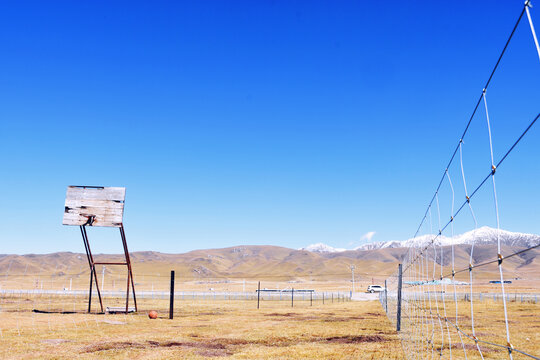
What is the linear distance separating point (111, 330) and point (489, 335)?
59.5 feet

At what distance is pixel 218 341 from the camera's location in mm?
19453

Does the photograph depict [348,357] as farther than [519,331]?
No

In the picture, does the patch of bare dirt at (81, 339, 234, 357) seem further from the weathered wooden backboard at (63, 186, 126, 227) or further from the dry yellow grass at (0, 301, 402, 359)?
the weathered wooden backboard at (63, 186, 126, 227)

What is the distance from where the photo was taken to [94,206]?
3141cm

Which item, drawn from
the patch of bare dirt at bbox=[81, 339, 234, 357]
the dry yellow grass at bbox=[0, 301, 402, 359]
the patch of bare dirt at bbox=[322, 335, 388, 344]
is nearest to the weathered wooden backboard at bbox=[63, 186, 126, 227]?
the dry yellow grass at bbox=[0, 301, 402, 359]

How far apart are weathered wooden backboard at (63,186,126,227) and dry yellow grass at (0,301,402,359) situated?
6.42 metres

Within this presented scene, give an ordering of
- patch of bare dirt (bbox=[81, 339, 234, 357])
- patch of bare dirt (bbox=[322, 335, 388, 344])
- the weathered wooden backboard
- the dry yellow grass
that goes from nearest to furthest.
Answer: the dry yellow grass
patch of bare dirt (bbox=[81, 339, 234, 357])
patch of bare dirt (bbox=[322, 335, 388, 344])
the weathered wooden backboard

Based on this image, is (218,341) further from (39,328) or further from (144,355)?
(39,328)

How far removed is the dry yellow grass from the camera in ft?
52.5

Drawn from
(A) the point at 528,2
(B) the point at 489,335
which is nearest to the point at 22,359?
(A) the point at 528,2

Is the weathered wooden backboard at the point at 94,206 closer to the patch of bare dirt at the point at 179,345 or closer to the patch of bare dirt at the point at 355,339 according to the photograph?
the patch of bare dirt at the point at 179,345

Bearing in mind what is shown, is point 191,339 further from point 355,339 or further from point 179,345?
point 355,339

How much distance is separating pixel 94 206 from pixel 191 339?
15.0 meters

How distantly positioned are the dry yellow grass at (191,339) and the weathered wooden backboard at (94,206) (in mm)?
6421
